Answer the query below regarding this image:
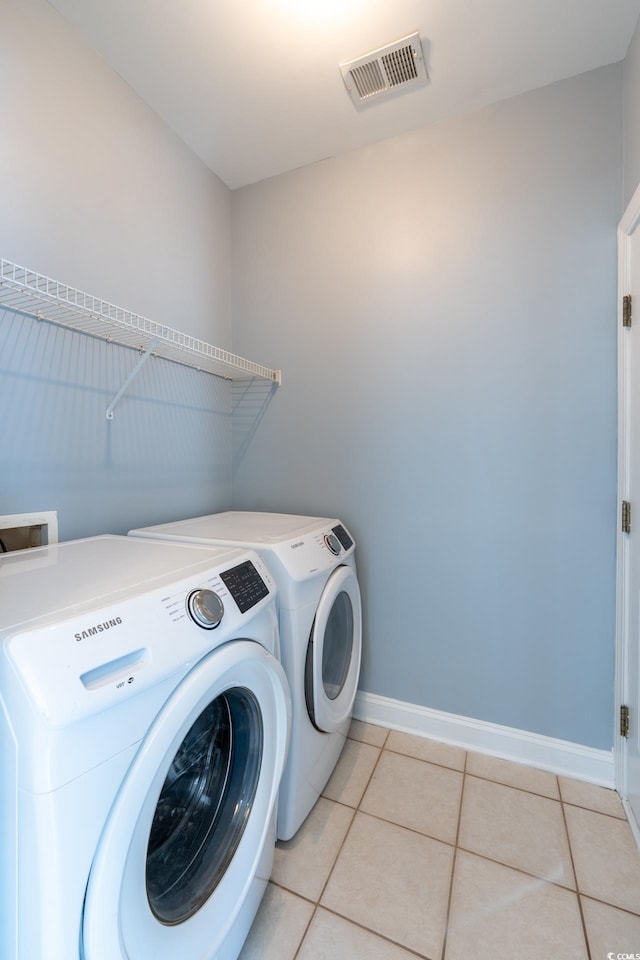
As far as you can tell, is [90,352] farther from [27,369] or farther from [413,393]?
[413,393]

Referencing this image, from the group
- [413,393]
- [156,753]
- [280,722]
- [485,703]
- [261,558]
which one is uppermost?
[413,393]

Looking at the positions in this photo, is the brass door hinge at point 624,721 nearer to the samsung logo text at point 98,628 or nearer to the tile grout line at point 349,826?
the tile grout line at point 349,826

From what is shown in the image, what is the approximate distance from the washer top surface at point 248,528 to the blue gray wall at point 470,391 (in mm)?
287

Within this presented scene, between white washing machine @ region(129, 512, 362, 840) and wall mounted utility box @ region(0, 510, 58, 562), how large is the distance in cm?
26

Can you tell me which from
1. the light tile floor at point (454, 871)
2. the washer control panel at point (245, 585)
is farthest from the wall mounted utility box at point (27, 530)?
the light tile floor at point (454, 871)

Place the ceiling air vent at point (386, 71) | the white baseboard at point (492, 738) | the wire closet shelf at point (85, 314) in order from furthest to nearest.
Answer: the white baseboard at point (492, 738) < the ceiling air vent at point (386, 71) < the wire closet shelf at point (85, 314)

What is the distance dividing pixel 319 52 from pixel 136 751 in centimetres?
213

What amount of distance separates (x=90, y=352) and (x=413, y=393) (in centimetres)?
128

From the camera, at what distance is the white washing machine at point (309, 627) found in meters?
1.16

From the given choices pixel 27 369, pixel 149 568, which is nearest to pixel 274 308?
pixel 27 369

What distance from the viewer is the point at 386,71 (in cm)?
149

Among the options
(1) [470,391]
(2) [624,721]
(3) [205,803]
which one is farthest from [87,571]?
(2) [624,721]

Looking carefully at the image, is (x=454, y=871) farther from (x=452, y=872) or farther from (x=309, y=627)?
(x=309, y=627)

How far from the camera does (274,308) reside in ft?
6.70
